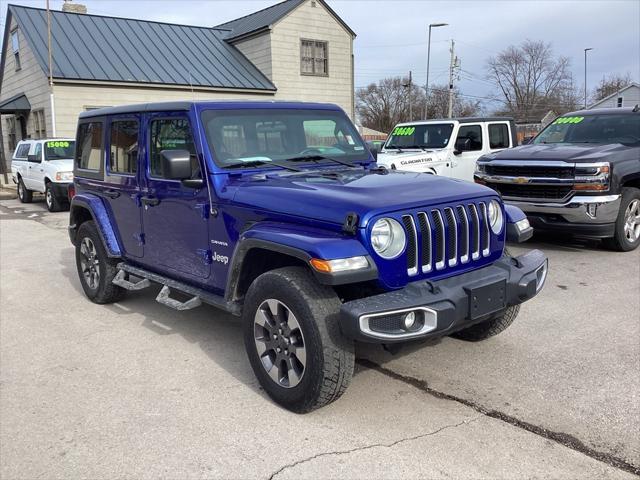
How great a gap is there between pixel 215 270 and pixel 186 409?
3.34 feet

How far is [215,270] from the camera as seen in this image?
4.18 metres

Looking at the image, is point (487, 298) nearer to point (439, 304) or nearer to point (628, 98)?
point (439, 304)

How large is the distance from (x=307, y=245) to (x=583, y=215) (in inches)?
210

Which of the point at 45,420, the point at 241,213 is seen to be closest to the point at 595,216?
the point at 241,213

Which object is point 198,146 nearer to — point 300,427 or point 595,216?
point 300,427

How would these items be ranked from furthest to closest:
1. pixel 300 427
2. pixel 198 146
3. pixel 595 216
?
pixel 595 216
pixel 198 146
pixel 300 427

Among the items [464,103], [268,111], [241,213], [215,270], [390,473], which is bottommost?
[390,473]

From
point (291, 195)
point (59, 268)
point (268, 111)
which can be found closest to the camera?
point (291, 195)

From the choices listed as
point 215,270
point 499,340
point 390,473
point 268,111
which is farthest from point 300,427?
point 268,111

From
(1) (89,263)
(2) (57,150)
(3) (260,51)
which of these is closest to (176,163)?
(1) (89,263)

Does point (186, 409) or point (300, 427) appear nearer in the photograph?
point (300, 427)

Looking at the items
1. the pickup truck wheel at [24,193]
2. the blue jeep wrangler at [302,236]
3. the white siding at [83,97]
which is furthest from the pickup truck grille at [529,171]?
the pickup truck wheel at [24,193]

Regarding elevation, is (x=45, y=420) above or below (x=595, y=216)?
below

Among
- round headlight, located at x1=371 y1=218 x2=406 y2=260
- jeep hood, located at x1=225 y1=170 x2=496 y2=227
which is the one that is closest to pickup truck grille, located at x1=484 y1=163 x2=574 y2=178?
jeep hood, located at x1=225 y1=170 x2=496 y2=227
